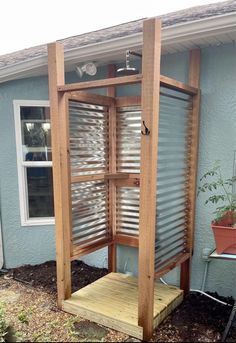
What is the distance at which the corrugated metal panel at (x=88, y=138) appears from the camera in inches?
116

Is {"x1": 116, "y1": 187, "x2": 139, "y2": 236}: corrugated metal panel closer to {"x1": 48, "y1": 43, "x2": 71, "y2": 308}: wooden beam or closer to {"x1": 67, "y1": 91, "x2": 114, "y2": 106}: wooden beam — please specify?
{"x1": 48, "y1": 43, "x2": 71, "y2": 308}: wooden beam

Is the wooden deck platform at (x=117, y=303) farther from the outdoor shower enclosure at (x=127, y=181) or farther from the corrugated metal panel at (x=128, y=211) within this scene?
the corrugated metal panel at (x=128, y=211)

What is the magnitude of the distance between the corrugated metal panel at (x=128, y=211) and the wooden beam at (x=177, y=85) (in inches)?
49.8

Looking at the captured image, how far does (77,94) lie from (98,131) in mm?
540

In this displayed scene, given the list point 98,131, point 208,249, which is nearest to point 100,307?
point 208,249

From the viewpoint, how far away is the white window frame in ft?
12.7

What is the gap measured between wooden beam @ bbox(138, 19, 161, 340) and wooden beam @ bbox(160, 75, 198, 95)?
0.56 ft

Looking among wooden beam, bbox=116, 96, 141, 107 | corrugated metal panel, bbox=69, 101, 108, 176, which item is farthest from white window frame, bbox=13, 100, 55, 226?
wooden beam, bbox=116, 96, 141, 107

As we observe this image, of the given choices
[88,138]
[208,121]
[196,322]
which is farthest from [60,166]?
[196,322]

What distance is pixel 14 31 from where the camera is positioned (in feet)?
36.8

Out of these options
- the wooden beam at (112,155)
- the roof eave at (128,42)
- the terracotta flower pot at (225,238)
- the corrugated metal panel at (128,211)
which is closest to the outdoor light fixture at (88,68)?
the roof eave at (128,42)

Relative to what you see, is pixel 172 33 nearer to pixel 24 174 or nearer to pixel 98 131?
pixel 98 131

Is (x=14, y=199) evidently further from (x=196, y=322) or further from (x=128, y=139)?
(x=196, y=322)

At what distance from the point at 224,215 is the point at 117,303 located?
4.68 feet
